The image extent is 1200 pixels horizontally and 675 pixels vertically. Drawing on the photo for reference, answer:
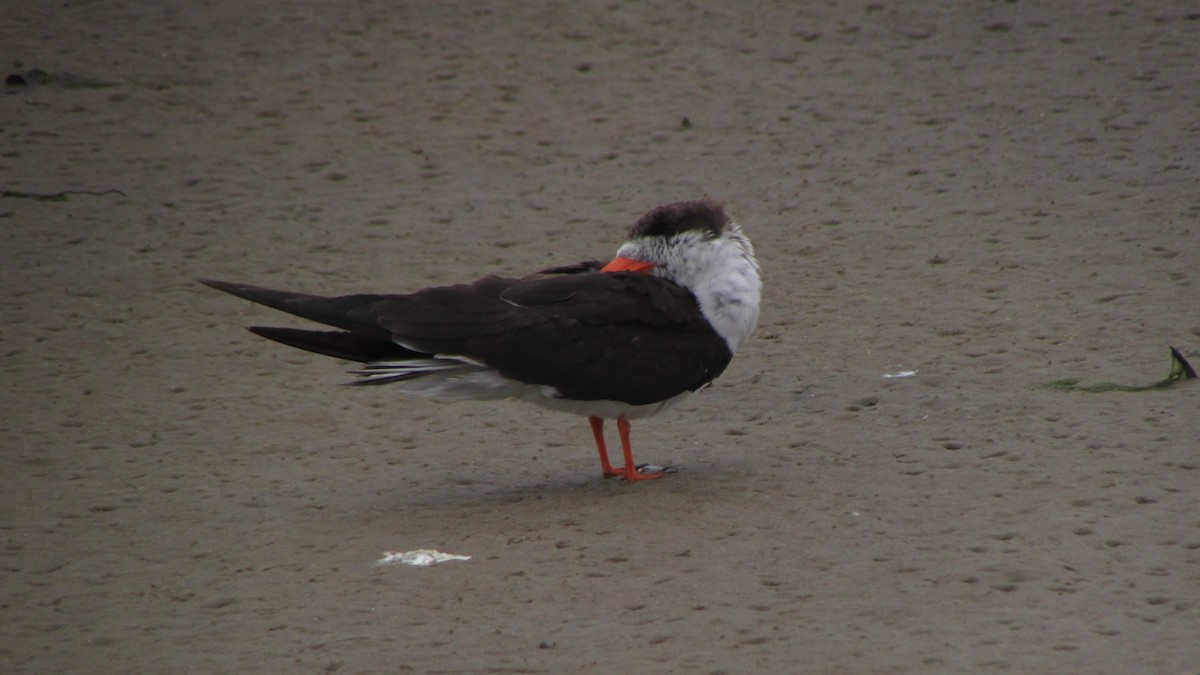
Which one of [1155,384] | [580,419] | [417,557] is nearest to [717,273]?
[580,419]

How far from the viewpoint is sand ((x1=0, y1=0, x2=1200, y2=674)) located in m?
4.38

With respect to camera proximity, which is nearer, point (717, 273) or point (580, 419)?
point (717, 273)

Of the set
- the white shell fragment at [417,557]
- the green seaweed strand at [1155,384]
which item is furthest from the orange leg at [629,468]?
the green seaweed strand at [1155,384]

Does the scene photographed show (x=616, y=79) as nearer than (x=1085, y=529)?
No

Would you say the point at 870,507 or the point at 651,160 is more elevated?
the point at 651,160

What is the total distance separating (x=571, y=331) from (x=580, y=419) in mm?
1267

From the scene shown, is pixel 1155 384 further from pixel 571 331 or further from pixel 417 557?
pixel 417 557

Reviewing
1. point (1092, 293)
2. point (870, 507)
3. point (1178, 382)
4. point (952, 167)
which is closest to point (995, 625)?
point (870, 507)

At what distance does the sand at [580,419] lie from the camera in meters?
4.38

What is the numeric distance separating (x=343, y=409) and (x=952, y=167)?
13.8ft

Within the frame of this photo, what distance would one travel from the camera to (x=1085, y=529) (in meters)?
4.70

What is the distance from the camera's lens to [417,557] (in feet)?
16.1

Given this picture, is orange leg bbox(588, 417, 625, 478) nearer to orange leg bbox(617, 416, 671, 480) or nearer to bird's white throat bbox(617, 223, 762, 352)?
orange leg bbox(617, 416, 671, 480)

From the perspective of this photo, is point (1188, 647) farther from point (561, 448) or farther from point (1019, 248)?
point (1019, 248)
